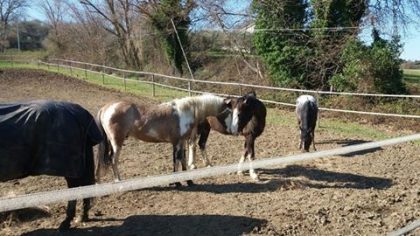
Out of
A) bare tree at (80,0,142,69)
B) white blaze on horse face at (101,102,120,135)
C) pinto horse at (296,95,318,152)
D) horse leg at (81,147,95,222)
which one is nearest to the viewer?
horse leg at (81,147,95,222)

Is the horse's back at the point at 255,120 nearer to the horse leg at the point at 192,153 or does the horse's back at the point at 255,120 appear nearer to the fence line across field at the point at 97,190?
the horse leg at the point at 192,153

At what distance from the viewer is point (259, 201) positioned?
20.0ft

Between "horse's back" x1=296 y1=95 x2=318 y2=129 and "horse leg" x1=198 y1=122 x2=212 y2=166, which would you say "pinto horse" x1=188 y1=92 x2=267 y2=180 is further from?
"horse's back" x1=296 y1=95 x2=318 y2=129

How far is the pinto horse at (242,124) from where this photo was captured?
7406mm

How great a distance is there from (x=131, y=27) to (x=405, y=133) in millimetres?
27548

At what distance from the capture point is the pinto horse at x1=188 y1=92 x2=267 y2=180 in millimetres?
7406

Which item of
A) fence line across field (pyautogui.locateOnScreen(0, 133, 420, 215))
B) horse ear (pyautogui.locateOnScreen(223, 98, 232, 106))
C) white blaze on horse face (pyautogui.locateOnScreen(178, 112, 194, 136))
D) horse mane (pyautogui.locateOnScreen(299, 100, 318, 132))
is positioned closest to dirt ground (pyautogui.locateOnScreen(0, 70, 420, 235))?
horse mane (pyautogui.locateOnScreen(299, 100, 318, 132))

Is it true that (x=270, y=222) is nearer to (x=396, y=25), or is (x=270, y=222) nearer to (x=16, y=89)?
(x=396, y=25)


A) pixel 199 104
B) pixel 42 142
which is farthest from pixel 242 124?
pixel 42 142

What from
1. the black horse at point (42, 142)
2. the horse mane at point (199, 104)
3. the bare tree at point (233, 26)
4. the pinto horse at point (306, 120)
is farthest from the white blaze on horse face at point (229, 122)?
the bare tree at point (233, 26)

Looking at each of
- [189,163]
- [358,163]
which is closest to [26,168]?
[189,163]

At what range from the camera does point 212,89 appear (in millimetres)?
20016

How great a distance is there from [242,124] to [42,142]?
3.53 metres

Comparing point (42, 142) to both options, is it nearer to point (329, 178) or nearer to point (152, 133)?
point (152, 133)
